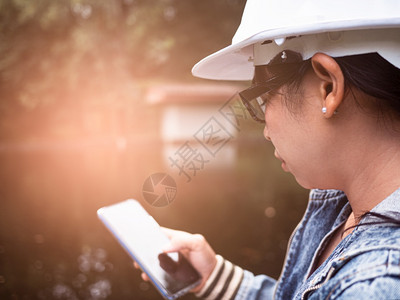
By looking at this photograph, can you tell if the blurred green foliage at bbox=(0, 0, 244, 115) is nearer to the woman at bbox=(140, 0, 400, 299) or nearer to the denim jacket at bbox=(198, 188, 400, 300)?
the denim jacket at bbox=(198, 188, 400, 300)

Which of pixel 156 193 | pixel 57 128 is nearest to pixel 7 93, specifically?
pixel 57 128

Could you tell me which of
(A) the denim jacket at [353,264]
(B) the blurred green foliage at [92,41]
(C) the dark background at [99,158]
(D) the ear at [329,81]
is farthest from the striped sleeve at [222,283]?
(B) the blurred green foliage at [92,41]

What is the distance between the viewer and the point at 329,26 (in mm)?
760

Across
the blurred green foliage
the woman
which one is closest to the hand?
the woman

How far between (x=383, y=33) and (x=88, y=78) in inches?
794

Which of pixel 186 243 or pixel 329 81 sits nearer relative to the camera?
pixel 329 81

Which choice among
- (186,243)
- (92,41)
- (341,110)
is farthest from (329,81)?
(92,41)

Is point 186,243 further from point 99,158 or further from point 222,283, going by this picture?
point 99,158

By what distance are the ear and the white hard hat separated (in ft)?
0.12

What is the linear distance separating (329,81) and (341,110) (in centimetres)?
7

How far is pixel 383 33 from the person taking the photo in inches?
31.9

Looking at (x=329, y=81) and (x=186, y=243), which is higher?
(x=329, y=81)

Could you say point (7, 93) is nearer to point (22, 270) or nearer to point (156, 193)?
point (22, 270)

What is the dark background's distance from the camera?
3924 mm
